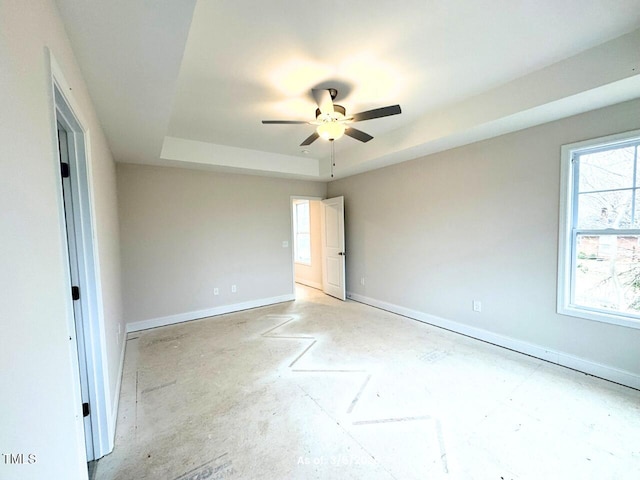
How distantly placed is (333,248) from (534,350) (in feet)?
11.5

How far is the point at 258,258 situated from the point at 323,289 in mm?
1762

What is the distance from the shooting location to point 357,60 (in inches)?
85.1

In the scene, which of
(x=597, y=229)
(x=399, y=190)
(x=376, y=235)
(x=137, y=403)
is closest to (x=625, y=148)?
(x=597, y=229)

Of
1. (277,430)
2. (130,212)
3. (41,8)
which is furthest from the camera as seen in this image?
(130,212)

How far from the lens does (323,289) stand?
6078mm

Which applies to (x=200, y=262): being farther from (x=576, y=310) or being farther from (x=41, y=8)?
(x=576, y=310)

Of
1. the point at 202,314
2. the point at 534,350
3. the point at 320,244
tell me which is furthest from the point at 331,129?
the point at 320,244

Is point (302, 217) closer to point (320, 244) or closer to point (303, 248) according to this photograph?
point (303, 248)

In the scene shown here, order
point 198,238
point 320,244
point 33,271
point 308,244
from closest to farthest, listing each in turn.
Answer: point 33,271
point 198,238
point 320,244
point 308,244

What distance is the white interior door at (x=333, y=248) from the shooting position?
533 cm

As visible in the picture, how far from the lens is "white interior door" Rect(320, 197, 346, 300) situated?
17.5ft

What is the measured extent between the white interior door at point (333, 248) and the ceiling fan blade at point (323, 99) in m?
2.82

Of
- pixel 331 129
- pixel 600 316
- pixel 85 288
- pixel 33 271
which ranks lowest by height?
pixel 600 316

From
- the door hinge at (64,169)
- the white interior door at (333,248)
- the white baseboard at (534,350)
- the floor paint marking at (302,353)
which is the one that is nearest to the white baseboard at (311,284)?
the white interior door at (333,248)
